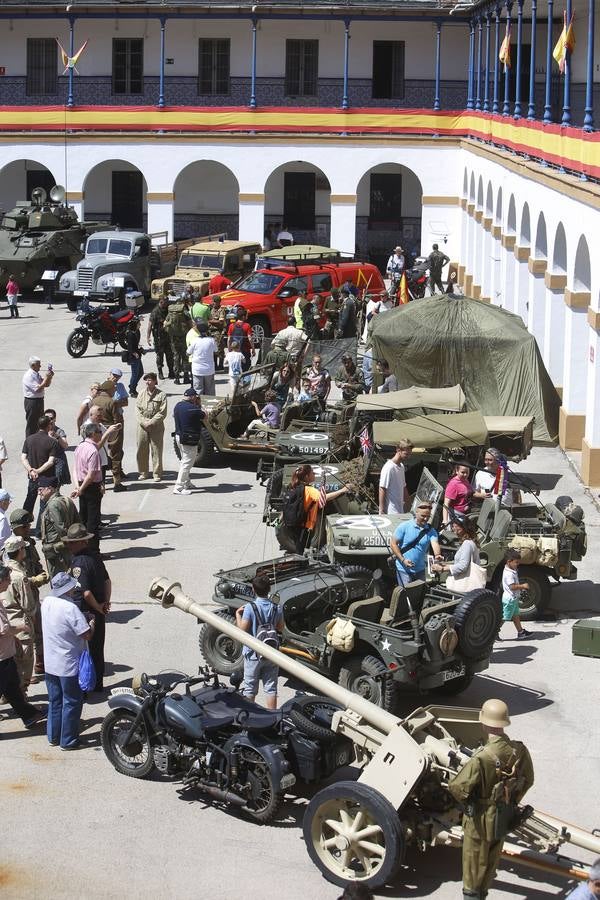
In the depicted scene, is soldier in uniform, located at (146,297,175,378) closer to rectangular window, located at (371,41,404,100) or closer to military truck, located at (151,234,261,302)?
military truck, located at (151,234,261,302)

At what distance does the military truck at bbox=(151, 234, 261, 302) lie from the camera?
31.8 m

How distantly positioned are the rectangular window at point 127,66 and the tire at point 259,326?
16551 millimetres

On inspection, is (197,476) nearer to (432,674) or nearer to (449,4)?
(432,674)

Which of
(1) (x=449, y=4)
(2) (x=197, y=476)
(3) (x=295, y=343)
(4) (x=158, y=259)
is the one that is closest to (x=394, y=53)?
(1) (x=449, y=4)

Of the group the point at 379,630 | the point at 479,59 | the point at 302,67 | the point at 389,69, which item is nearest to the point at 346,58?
the point at 302,67

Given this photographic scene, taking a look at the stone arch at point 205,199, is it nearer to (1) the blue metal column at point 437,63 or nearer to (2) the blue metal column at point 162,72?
(2) the blue metal column at point 162,72

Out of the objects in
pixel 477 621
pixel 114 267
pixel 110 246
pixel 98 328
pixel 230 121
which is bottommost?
pixel 477 621

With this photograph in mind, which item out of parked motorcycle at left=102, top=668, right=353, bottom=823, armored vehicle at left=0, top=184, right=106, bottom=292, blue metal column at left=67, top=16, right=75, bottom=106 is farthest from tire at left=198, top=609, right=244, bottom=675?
blue metal column at left=67, top=16, right=75, bottom=106

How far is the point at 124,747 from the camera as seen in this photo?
10664 millimetres

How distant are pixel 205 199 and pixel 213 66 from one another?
4.01 meters

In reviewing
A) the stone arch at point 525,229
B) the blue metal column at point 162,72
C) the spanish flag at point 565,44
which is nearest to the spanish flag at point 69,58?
the blue metal column at point 162,72

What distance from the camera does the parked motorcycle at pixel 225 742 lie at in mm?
9992

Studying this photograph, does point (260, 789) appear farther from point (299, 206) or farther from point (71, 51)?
point (299, 206)

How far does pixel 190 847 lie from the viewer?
971 cm
